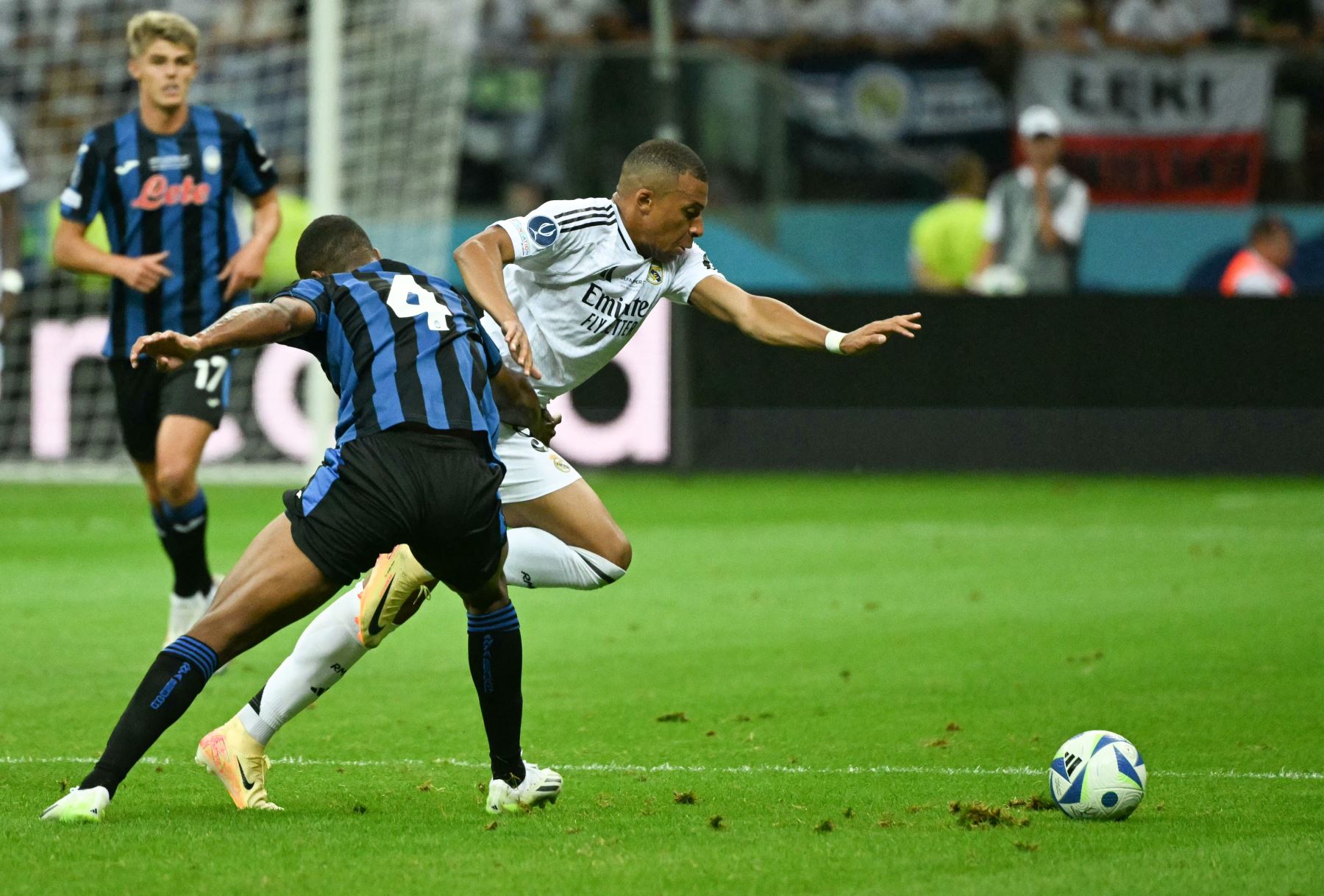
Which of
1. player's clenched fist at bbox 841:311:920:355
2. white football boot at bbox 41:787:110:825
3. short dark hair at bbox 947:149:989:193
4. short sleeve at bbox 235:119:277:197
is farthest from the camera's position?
short dark hair at bbox 947:149:989:193

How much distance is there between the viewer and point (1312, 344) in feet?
47.9

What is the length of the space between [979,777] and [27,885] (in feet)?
Result: 8.59

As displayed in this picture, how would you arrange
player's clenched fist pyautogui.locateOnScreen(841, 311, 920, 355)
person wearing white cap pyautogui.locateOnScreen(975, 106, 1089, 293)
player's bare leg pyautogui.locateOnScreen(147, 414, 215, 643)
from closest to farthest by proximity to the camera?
player's clenched fist pyautogui.locateOnScreen(841, 311, 920, 355) → player's bare leg pyautogui.locateOnScreen(147, 414, 215, 643) → person wearing white cap pyautogui.locateOnScreen(975, 106, 1089, 293)

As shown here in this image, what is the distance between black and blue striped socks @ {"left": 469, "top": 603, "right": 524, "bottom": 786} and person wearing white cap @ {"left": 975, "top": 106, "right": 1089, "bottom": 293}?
1094 centimetres

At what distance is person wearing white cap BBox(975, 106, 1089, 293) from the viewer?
15.4m

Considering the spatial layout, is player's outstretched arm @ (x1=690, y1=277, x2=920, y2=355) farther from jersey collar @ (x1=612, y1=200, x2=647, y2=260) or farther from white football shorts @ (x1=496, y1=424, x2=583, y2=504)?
white football shorts @ (x1=496, y1=424, x2=583, y2=504)

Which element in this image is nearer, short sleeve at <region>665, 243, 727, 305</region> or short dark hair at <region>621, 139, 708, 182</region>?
short dark hair at <region>621, 139, 708, 182</region>

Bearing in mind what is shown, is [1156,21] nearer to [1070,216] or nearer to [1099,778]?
[1070,216]

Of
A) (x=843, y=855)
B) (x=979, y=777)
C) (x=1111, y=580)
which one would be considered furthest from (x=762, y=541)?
(x=843, y=855)

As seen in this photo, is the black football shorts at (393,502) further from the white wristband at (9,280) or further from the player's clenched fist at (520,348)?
the white wristband at (9,280)

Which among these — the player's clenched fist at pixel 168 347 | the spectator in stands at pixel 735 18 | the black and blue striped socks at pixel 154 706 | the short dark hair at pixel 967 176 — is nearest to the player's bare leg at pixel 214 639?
Result: the black and blue striped socks at pixel 154 706

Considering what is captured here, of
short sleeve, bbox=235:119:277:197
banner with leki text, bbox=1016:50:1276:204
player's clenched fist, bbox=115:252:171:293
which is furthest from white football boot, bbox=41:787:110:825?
banner with leki text, bbox=1016:50:1276:204

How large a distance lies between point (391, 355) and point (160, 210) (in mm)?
3375

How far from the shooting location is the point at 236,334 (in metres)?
4.58
